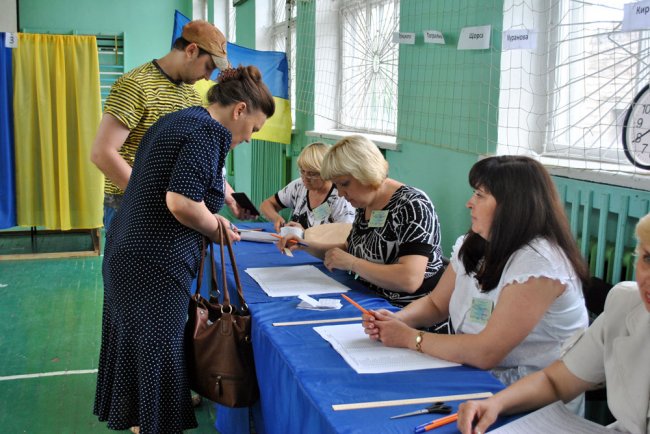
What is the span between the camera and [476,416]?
121cm

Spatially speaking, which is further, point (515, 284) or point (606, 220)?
point (606, 220)

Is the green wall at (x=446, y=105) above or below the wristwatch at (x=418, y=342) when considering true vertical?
above

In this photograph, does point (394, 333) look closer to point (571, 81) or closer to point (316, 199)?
point (571, 81)

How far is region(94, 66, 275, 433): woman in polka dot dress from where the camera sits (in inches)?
72.1

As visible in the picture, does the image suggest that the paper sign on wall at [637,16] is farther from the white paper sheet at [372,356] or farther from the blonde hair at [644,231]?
the white paper sheet at [372,356]

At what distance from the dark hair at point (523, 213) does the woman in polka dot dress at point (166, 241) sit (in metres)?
0.76

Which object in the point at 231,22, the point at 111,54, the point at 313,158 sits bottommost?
the point at 313,158

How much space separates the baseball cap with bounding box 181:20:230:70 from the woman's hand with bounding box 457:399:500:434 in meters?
1.80

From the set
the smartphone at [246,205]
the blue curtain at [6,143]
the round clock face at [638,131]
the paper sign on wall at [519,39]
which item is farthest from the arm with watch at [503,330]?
the blue curtain at [6,143]

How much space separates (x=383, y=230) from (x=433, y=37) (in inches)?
42.0

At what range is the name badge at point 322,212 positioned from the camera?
316 centimetres

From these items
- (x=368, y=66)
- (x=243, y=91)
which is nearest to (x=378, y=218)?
(x=243, y=91)

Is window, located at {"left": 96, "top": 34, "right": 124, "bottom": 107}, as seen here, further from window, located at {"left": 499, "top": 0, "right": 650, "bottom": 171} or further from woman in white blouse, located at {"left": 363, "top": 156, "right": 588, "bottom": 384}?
woman in white blouse, located at {"left": 363, "top": 156, "right": 588, "bottom": 384}

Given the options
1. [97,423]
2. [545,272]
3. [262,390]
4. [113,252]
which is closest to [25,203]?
[97,423]
